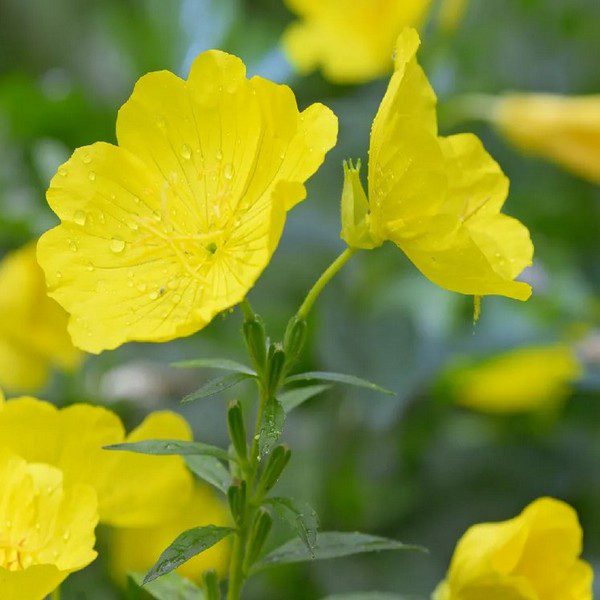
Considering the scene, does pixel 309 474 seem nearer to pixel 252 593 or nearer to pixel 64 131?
pixel 252 593

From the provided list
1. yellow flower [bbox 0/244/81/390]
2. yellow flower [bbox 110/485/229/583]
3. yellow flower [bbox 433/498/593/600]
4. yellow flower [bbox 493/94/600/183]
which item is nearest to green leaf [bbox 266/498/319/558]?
yellow flower [bbox 433/498/593/600]

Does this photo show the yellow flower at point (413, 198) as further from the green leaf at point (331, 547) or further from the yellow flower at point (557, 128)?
the yellow flower at point (557, 128)

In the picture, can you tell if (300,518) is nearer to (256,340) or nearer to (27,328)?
(256,340)

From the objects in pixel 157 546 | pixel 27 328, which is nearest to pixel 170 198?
pixel 157 546

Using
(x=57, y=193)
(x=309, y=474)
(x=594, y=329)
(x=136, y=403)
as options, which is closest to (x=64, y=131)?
(x=136, y=403)

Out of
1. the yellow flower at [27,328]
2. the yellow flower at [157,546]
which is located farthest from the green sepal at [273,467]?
the yellow flower at [27,328]

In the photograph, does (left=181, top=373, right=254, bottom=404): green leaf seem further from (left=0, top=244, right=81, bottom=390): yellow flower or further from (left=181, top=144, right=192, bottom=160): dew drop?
(left=0, top=244, right=81, bottom=390): yellow flower
